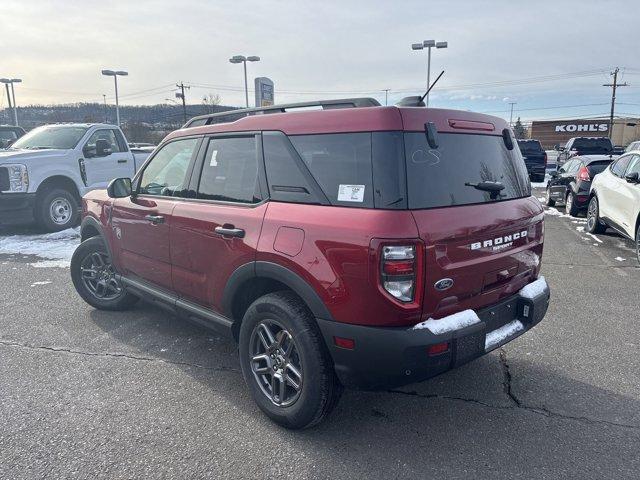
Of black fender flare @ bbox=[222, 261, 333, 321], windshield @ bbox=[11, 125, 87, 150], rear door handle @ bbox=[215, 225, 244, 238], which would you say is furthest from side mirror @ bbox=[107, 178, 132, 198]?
windshield @ bbox=[11, 125, 87, 150]

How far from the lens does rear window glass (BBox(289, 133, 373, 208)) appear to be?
261cm

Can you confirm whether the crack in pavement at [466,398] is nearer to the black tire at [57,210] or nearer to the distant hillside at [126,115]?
the black tire at [57,210]

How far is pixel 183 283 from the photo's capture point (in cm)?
375

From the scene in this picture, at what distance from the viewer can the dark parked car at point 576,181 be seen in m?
10.2

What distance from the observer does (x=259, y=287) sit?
10.7 ft

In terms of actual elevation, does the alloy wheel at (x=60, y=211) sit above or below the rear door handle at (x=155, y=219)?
below

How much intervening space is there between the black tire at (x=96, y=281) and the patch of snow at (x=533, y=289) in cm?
368

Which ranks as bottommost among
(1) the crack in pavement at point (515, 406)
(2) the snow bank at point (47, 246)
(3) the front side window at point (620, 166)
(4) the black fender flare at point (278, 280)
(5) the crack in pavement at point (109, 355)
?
(1) the crack in pavement at point (515, 406)

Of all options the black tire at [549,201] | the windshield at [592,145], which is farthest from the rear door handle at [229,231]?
the windshield at [592,145]

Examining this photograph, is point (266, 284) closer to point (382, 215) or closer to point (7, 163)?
point (382, 215)

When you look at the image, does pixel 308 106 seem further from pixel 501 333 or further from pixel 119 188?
pixel 119 188

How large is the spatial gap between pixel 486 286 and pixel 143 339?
119 inches

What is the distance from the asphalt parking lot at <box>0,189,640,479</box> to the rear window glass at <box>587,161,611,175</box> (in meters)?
6.41

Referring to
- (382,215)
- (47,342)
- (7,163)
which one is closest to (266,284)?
(382,215)
